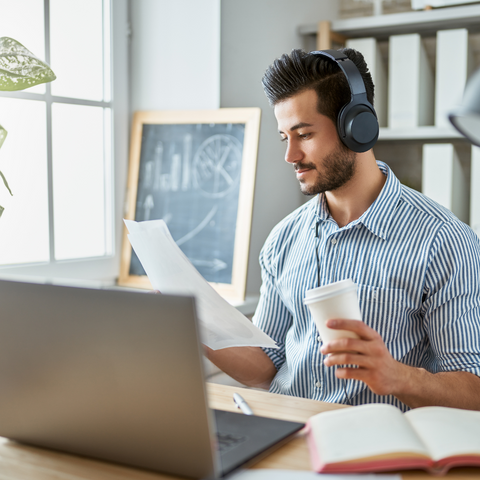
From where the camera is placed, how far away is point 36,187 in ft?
6.07

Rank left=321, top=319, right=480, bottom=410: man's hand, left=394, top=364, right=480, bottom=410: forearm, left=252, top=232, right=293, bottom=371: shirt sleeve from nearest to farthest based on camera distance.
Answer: left=321, top=319, right=480, bottom=410: man's hand < left=394, top=364, right=480, bottom=410: forearm < left=252, top=232, right=293, bottom=371: shirt sleeve

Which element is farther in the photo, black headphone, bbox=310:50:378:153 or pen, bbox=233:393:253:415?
black headphone, bbox=310:50:378:153

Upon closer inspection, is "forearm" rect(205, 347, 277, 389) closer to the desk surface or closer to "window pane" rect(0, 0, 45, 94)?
the desk surface

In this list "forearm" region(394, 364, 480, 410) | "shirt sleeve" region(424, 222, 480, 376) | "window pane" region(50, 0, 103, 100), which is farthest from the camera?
"window pane" region(50, 0, 103, 100)

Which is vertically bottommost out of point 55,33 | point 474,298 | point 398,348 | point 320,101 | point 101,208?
point 398,348

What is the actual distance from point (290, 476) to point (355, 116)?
794 millimetres

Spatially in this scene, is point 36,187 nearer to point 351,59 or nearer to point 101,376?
point 351,59

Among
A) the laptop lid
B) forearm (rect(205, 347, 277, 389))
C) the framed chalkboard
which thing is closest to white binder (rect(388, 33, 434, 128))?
the framed chalkboard

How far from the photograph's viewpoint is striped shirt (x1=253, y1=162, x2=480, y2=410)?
44.8 inches

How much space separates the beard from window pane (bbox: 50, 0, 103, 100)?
1.02m

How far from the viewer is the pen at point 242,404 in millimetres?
902

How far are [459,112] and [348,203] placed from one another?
0.72m

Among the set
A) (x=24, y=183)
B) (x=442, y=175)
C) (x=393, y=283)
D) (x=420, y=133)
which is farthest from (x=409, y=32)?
(x=24, y=183)

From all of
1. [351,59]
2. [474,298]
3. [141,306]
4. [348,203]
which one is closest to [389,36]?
[351,59]
